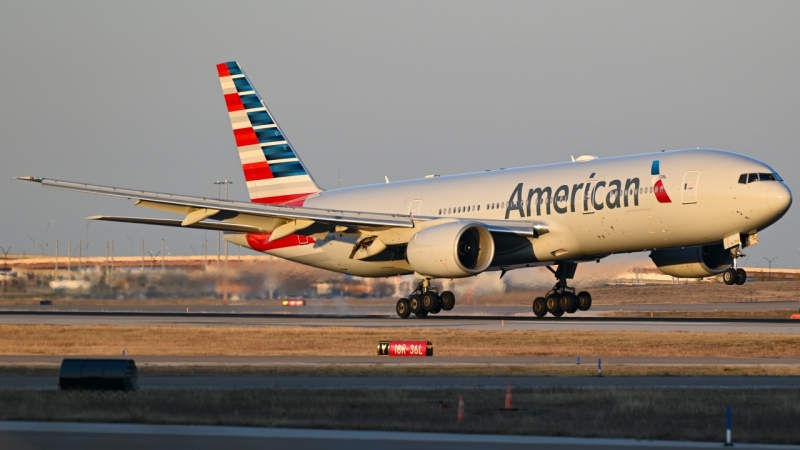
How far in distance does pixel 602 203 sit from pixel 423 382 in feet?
68.7

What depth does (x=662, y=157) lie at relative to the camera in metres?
43.6

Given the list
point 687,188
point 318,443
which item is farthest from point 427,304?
point 318,443

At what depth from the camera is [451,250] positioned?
4472 cm

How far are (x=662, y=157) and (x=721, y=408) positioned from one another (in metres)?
25.0

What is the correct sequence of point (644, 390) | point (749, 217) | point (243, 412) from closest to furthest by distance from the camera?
point (243, 412) → point (644, 390) → point (749, 217)

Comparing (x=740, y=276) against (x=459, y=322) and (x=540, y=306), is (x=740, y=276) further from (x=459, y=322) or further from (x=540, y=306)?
(x=459, y=322)

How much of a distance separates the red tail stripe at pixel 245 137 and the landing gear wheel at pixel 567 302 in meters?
17.2

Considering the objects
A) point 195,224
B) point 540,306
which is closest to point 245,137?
point 195,224

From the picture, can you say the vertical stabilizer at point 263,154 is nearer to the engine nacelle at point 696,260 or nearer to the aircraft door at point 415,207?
the aircraft door at point 415,207

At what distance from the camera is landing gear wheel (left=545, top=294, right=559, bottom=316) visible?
50.4 m

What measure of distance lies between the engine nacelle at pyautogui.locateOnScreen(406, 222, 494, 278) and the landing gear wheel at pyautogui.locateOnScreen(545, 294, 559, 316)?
18.0ft

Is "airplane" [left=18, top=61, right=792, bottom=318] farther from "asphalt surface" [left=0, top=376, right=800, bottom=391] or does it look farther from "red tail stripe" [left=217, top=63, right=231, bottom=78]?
"asphalt surface" [left=0, top=376, right=800, bottom=391]

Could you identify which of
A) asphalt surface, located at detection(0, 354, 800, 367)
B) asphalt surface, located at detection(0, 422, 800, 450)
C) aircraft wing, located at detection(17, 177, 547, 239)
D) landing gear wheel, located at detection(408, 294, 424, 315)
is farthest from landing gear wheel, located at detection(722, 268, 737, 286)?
asphalt surface, located at detection(0, 422, 800, 450)

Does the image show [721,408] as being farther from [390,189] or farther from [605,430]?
[390,189]
